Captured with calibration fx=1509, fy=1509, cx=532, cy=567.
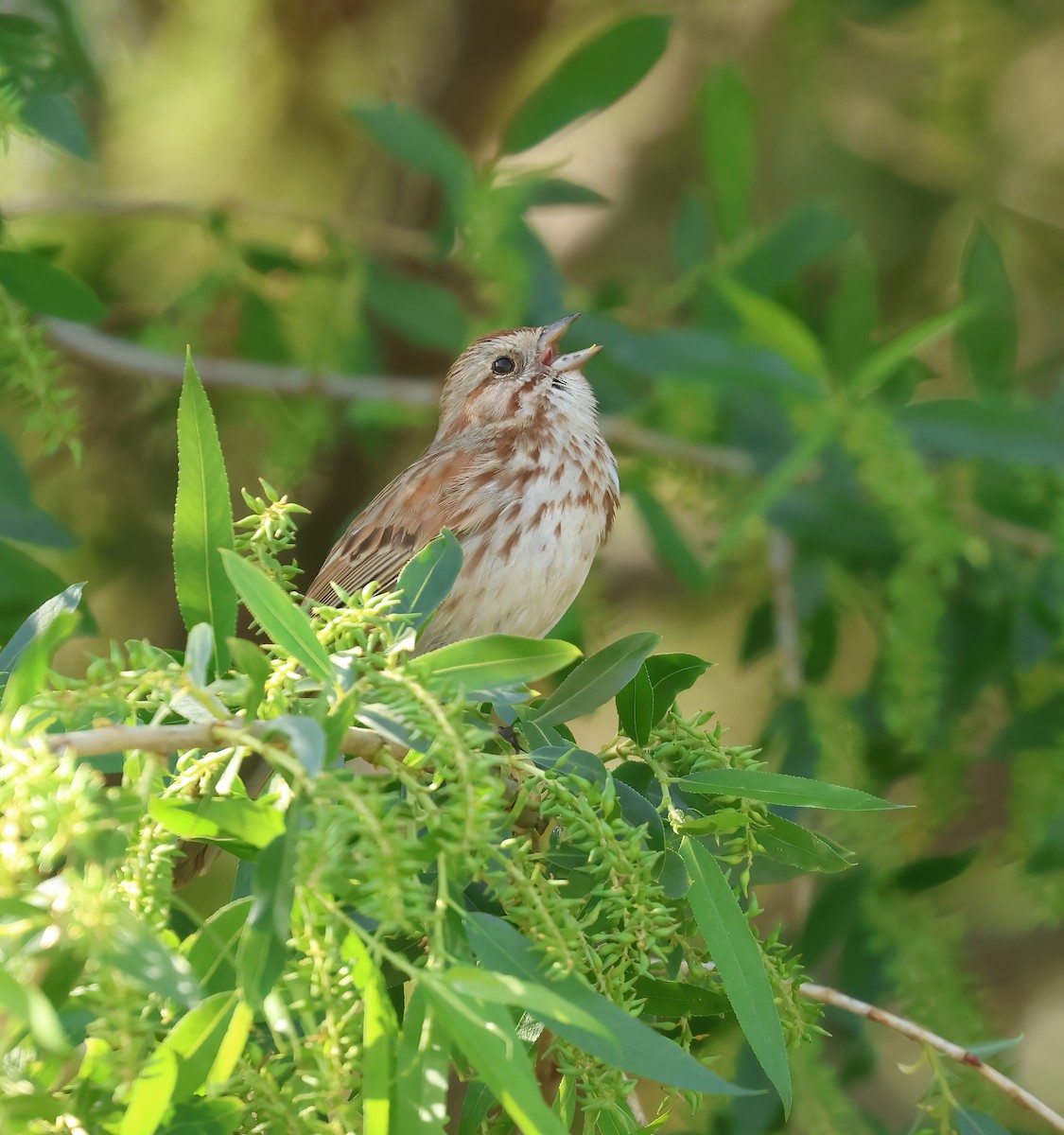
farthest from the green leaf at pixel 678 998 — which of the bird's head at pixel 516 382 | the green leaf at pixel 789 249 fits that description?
the green leaf at pixel 789 249

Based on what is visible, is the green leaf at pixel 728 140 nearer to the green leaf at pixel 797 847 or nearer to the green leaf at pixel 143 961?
the green leaf at pixel 797 847

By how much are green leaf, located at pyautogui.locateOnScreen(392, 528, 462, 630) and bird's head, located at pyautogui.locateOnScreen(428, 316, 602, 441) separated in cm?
180

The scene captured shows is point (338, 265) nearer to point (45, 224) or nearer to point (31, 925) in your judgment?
point (45, 224)

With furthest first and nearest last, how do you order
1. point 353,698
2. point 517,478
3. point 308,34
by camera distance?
1. point 308,34
2. point 517,478
3. point 353,698

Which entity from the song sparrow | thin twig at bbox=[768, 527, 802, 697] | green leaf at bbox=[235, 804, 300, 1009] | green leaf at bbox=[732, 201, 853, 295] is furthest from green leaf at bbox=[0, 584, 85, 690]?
green leaf at bbox=[732, 201, 853, 295]

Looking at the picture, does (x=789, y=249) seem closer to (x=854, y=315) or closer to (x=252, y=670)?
(x=854, y=315)

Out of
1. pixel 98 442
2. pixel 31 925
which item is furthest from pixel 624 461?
pixel 31 925

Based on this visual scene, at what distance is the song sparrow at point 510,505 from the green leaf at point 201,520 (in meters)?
1.30

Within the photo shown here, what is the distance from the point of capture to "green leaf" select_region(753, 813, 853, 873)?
189cm

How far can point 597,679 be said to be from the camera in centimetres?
191

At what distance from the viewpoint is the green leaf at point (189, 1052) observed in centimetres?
138

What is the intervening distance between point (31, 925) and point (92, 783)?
0.12 m

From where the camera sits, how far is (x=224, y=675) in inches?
73.2

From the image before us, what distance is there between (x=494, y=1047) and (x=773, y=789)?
0.56 metres
